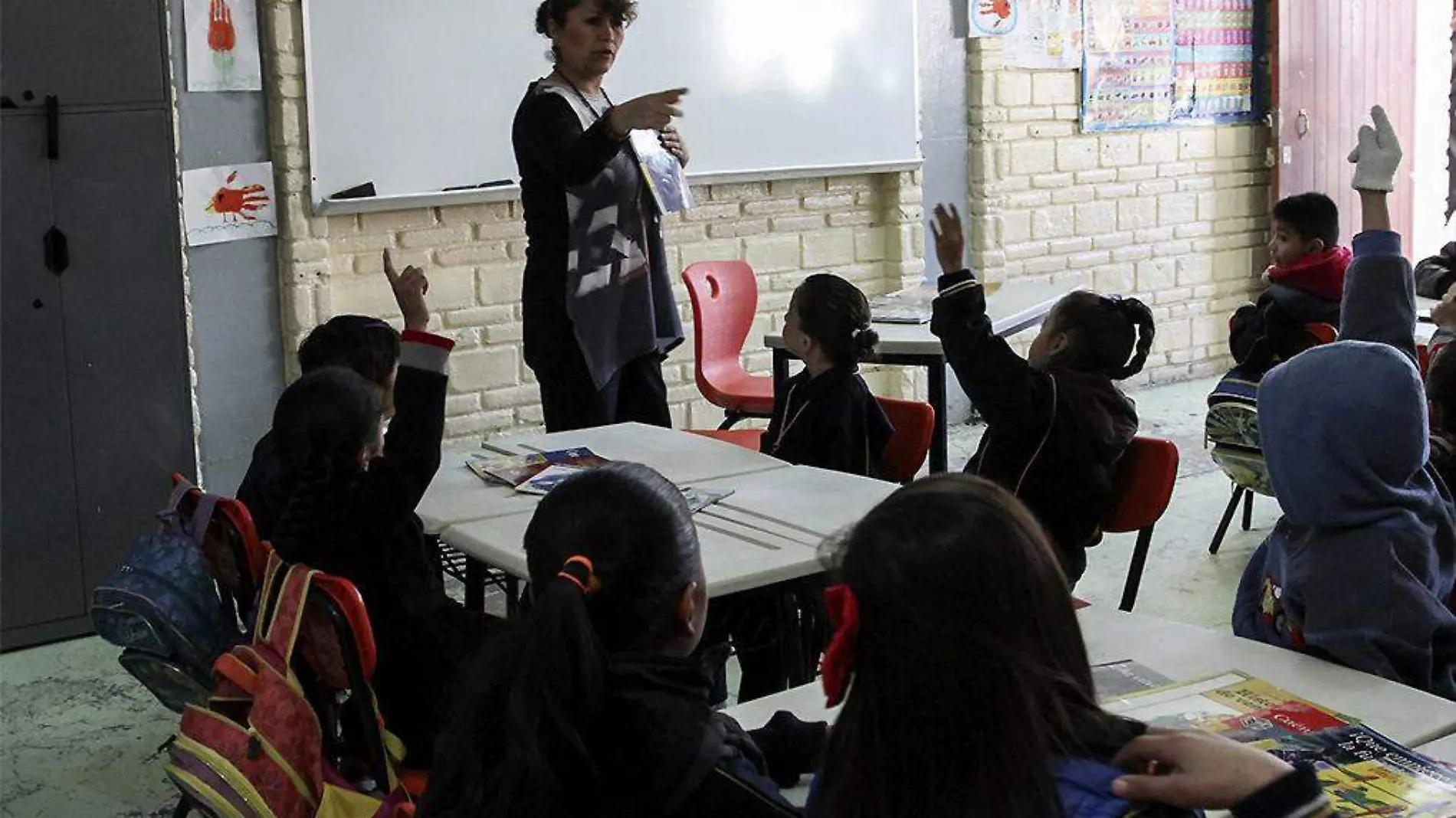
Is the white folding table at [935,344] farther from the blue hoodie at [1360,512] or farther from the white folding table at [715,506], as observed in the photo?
the blue hoodie at [1360,512]

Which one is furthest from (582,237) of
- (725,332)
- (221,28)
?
(221,28)

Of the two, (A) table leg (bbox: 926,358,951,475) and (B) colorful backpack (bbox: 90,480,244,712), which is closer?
(B) colorful backpack (bbox: 90,480,244,712)

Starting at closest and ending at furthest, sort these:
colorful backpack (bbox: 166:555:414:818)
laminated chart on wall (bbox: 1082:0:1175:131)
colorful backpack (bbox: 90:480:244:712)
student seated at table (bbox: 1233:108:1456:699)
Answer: student seated at table (bbox: 1233:108:1456:699), colorful backpack (bbox: 166:555:414:818), colorful backpack (bbox: 90:480:244:712), laminated chart on wall (bbox: 1082:0:1175:131)

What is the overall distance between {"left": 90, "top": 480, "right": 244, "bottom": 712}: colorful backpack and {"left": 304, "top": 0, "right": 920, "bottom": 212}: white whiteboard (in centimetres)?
245

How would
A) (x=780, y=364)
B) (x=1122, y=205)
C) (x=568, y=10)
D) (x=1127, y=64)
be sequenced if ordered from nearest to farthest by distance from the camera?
(x=568, y=10) → (x=780, y=364) → (x=1127, y=64) → (x=1122, y=205)

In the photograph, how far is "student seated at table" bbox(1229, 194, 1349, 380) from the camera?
13.9 ft

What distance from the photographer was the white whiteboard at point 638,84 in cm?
458

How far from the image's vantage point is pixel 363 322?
9.82ft

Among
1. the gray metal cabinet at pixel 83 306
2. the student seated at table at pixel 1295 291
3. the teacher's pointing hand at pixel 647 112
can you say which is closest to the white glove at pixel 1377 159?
the student seated at table at pixel 1295 291

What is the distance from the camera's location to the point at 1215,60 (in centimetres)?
702

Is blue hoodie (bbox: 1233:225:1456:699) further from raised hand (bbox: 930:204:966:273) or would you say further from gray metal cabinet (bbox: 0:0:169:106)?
gray metal cabinet (bbox: 0:0:169:106)

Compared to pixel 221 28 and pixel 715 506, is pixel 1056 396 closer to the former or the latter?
pixel 715 506

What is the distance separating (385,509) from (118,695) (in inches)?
68.9

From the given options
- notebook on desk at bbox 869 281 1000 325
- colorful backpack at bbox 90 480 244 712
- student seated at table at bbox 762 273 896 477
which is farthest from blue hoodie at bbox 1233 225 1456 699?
notebook on desk at bbox 869 281 1000 325
